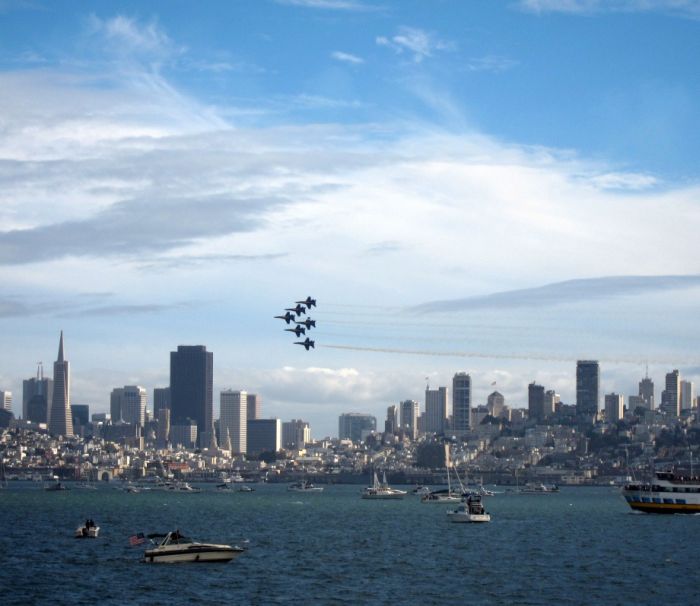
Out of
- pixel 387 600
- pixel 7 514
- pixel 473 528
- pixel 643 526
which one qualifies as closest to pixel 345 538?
pixel 473 528

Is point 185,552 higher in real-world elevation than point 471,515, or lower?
higher

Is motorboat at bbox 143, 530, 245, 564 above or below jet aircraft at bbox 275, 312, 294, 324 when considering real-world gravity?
below

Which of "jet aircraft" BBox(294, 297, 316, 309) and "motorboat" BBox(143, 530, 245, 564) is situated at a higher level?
"jet aircraft" BBox(294, 297, 316, 309)

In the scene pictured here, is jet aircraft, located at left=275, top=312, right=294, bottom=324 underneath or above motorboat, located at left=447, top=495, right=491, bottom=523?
above

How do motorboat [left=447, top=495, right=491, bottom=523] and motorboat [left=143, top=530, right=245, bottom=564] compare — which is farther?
motorboat [left=447, top=495, right=491, bottom=523]

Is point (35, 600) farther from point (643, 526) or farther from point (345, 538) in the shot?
point (643, 526)

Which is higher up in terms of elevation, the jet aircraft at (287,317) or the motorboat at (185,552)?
the jet aircraft at (287,317)

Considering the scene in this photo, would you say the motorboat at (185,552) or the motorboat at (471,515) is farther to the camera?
the motorboat at (471,515)

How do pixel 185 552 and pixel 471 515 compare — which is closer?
pixel 185 552
